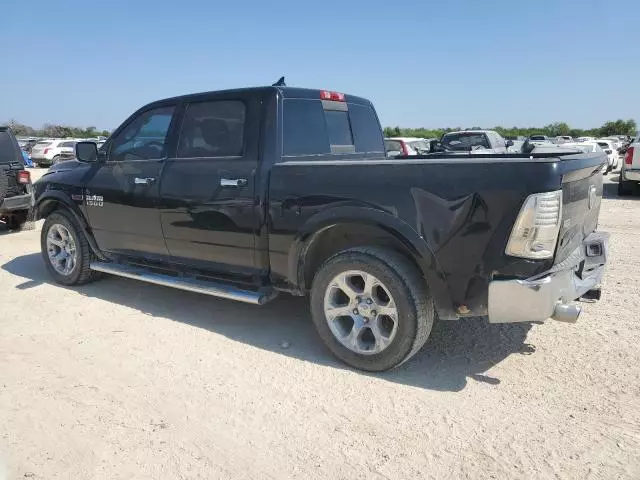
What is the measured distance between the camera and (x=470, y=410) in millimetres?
3066

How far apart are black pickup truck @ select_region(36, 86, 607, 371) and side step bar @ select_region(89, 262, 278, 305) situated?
0.7 inches

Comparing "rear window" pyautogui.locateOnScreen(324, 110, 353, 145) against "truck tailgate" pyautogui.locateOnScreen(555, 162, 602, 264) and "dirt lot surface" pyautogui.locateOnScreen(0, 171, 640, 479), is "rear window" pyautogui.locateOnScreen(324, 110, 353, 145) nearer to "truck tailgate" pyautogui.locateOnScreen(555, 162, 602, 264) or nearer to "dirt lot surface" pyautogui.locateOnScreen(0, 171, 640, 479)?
"dirt lot surface" pyautogui.locateOnScreen(0, 171, 640, 479)

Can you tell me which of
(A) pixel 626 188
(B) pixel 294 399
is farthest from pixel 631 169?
(B) pixel 294 399

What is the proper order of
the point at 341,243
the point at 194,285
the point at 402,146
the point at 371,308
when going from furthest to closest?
1. the point at 402,146
2. the point at 194,285
3. the point at 341,243
4. the point at 371,308

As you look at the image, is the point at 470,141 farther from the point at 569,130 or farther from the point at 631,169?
the point at 569,130

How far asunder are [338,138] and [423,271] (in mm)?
1879

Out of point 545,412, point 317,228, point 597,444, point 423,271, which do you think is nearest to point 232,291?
point 317,228

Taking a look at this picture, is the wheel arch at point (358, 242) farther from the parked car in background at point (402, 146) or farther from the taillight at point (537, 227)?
the parked car in background at point (402, 146)

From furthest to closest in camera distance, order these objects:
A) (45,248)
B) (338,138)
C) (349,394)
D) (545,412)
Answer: (45,248)
(338,138)
(349,394)
(545,412)

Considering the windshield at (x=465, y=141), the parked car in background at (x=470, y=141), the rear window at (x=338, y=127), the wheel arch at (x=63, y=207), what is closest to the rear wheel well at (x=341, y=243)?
the rear window at (x=338, y=127)

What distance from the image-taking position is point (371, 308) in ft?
11.5

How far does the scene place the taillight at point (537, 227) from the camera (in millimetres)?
2891

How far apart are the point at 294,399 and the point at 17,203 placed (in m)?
7.17

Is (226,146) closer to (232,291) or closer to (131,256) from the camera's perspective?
(232,291)
